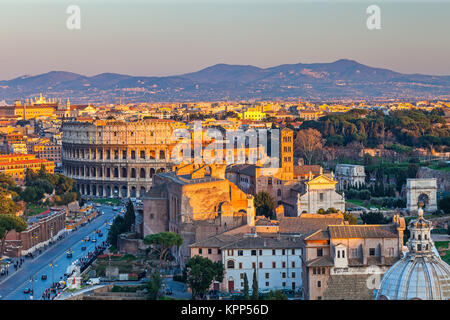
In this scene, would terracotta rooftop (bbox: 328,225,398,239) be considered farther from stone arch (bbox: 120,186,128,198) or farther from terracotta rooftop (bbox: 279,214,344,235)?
stone arch (bbox: 120,186,128,198)

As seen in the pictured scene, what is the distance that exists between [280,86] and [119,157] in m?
120

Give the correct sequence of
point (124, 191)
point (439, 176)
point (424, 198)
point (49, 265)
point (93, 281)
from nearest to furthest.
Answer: point (93, 281)
point (49, 265)
point (424, 198)
point (439, 176)
point (124, 191)

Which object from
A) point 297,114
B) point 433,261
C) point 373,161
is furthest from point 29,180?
point 297,114

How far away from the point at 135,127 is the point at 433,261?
128 feet

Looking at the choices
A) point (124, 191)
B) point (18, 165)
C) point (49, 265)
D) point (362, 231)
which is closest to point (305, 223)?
point (362, 231)

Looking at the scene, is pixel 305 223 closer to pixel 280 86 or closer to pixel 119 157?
pixel 119 157

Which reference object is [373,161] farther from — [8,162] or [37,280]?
[37,280]

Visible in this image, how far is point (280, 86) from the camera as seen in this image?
560 ft

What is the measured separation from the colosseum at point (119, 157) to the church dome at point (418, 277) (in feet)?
119

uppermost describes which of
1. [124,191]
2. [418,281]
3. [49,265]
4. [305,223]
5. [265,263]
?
[418,281]

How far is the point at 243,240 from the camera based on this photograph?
2164cm

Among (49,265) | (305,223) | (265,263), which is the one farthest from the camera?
(49,265)

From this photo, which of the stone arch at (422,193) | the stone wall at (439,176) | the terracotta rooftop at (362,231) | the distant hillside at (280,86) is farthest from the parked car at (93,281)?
the distant hillside at (280,86)

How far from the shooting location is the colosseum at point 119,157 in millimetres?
52000
